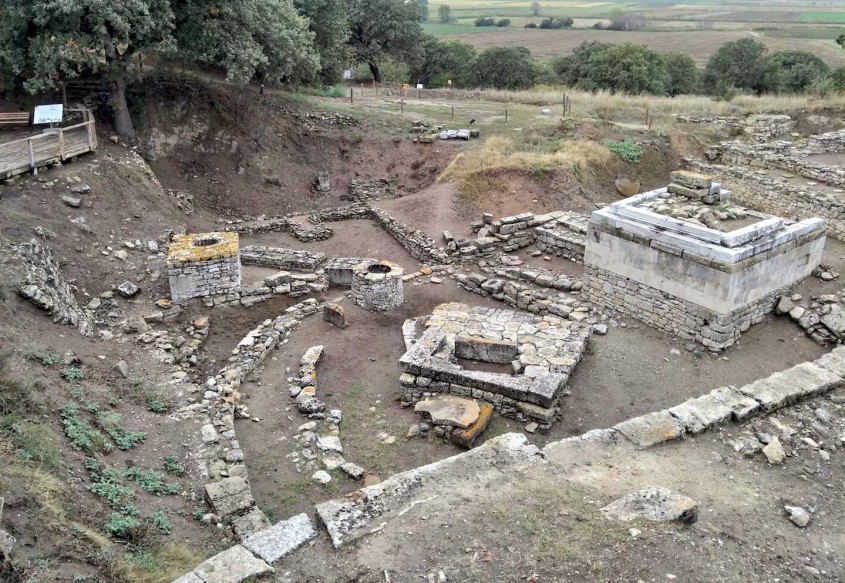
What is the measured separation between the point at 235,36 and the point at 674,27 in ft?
271

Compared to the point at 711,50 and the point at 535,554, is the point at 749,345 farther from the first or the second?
the point at 711,50

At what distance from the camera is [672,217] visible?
38.4 feet

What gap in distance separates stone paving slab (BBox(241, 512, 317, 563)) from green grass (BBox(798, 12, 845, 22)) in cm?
10663

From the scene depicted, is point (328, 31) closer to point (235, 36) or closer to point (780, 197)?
point (235, 36)

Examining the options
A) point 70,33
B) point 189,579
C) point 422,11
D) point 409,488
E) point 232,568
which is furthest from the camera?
point 422,11

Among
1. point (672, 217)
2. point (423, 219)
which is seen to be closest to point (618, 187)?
point (423, 219)

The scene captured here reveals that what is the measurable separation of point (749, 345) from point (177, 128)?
1713cm

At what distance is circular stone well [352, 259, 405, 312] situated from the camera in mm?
Answer: 13172

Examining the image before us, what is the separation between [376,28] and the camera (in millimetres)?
34781

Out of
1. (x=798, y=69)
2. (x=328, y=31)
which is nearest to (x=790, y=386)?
(x=328, y=31)

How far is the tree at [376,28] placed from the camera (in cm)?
3453

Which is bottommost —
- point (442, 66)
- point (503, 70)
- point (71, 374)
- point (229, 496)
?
point (229, 496)

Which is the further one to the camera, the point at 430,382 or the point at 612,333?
the point at 612,333

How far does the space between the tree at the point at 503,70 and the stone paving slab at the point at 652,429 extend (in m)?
34.8
